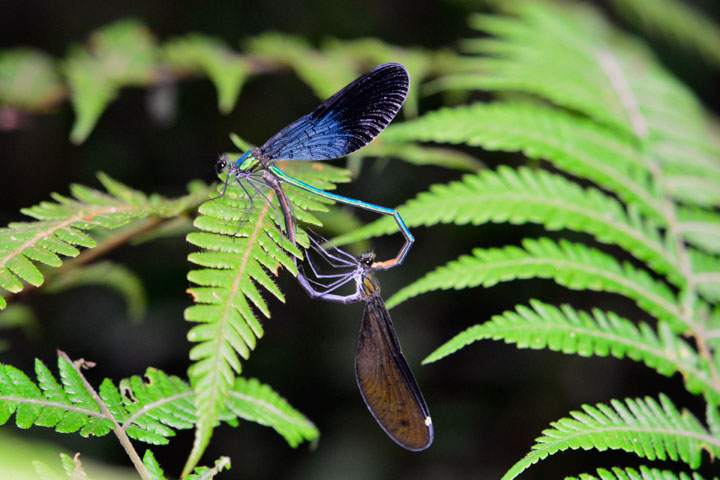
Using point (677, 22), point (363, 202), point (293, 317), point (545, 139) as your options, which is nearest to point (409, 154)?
point (545, 139)

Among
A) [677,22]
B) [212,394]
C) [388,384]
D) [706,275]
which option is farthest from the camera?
[677,22]

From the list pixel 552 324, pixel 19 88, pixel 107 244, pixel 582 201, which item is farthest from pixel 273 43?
pixel 552 324

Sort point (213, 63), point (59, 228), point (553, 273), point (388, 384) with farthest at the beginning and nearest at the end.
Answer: point (213, 63), point (553, 273), point (388, 384), point (59, 228)

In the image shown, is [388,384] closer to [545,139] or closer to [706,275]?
[545,139]

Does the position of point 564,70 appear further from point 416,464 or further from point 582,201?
point 416,464

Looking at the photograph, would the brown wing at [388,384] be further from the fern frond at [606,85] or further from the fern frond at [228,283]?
the fern frond at [606,85]

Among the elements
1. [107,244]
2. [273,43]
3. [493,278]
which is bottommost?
[107,244]

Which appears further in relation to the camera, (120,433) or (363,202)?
(363,202)
